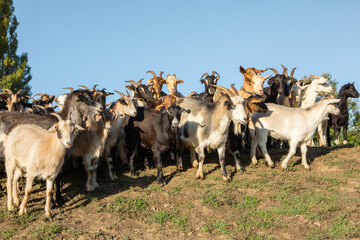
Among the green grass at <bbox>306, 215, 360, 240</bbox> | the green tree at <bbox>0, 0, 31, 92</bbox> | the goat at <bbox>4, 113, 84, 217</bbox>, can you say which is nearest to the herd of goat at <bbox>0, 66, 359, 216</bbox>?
the goat at <bbox>4, 113, 84, 217</bbox>

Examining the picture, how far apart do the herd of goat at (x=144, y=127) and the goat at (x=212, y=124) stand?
0.08ft

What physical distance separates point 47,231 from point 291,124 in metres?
6.96

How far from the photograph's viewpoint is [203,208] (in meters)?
8.31

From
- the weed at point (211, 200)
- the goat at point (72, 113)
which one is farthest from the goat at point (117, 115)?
the weed at point (211, 200)

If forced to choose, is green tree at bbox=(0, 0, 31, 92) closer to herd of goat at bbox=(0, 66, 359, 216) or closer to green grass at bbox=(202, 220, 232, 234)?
herd of goat at bbox=(0, 66, 359, 216)

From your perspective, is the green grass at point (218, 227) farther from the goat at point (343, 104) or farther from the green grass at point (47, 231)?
the goat at point (343, 104)

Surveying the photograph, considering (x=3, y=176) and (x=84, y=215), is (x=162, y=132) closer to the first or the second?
(x=84, y=215)

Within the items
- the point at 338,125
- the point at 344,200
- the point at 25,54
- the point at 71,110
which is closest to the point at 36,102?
the point at 71,110

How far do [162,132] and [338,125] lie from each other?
7553 mm

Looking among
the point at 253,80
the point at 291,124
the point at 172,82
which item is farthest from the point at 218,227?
the point at 172,82

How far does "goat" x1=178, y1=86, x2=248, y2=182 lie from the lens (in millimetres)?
9981

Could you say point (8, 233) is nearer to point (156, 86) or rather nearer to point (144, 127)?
point (144, 127)

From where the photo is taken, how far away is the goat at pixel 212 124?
998 cm

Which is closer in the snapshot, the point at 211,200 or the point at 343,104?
the point at 211,200
